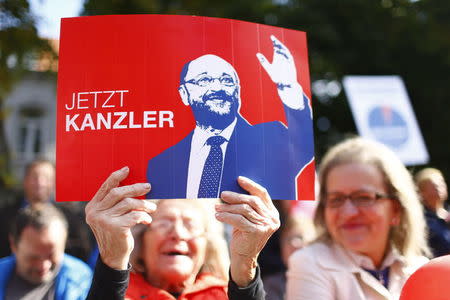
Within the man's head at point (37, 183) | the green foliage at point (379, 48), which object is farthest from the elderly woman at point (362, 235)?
the green foliage at point (379, 48)

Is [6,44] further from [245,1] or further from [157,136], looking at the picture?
[245,1]

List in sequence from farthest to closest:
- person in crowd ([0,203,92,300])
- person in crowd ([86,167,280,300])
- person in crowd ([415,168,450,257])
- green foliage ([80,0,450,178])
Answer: green foliage ([80,0,450,178])
person in crowd ([415,168,450,257])
person in crowd ([0,203,92,300])
person in crowd ([86,167,280,300])

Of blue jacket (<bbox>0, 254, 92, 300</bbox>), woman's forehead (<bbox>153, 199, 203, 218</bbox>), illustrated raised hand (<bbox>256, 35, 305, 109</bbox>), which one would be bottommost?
blue jacket (<bbox>0, 254, 92, 300</bbox>)

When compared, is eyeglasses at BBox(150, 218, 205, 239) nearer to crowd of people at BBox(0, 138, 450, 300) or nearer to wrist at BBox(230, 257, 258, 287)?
crowd of people at BBox(0, 138, 450, 300)

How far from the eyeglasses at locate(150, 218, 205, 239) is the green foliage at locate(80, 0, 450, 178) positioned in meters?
8.98

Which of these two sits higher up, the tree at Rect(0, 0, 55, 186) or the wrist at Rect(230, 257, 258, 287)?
the tree at Rect(0, 0, 55, 186)

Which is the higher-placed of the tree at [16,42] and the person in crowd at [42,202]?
the tree at [16,42]

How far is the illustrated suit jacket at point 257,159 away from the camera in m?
1.56

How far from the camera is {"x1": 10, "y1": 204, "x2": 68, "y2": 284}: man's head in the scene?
2404 millimetres

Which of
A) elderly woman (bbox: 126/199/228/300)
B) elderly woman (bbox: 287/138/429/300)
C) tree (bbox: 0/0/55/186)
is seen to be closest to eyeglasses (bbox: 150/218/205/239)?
elderly woman (bbox: 126/199/228/300)

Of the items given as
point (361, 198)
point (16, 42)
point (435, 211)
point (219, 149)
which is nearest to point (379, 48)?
point (435, 211)

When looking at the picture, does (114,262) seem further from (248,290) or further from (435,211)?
(435,211)

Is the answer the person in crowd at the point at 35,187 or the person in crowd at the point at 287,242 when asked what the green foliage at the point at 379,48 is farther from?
the person in crowd at the point at 287,242

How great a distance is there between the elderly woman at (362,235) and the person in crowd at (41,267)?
3.39 feet
